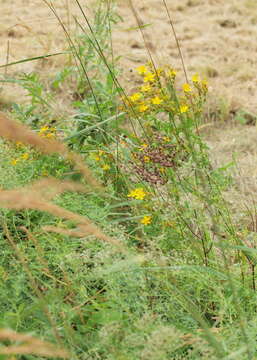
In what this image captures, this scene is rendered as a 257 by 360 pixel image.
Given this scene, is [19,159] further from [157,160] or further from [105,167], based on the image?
[157,160]

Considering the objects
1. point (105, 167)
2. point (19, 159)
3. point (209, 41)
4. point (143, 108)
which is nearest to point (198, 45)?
point (209, 41)

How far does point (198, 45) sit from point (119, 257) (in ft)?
10.6

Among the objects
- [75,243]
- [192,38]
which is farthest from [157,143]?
[192,38]

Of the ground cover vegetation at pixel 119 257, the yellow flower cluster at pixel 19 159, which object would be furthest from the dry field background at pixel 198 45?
the yellow flower cluster at pixel 19 159

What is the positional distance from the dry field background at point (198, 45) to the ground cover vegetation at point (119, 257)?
100 centimetres

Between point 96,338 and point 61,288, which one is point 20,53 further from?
point 96,338

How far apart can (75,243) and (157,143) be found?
0.54 m

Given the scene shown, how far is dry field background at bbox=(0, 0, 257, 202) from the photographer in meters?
3.31

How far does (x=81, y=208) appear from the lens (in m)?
1.89

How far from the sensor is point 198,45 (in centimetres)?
434

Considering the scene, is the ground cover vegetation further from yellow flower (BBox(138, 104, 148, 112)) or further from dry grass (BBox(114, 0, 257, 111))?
dry grass (BBox(114, 0, 257, 111))

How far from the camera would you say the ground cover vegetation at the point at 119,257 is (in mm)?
1083

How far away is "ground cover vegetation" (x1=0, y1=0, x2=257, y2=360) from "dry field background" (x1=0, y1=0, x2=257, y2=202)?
1004 millimetres

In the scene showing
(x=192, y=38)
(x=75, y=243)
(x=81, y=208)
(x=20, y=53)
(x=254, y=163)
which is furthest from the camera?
(x=192, y=38)
